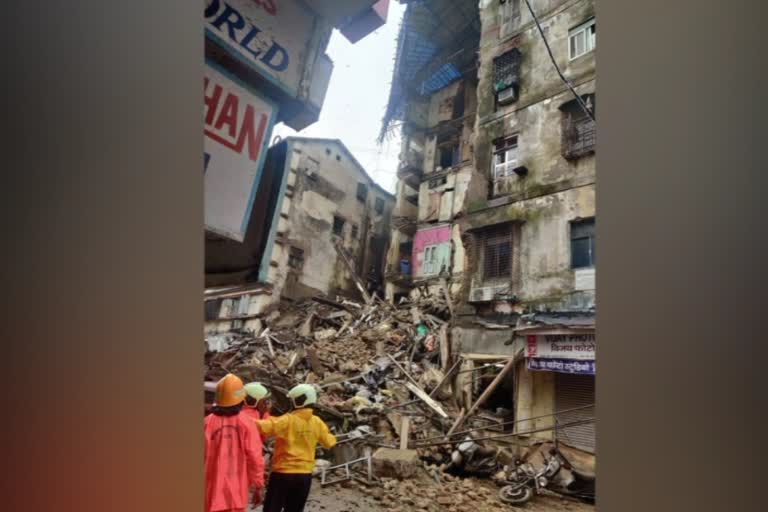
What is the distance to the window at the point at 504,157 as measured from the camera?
832 centimetres

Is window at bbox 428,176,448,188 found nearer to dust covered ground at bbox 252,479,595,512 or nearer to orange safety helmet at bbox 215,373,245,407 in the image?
dust covered ground at bbox 252,479,595,512

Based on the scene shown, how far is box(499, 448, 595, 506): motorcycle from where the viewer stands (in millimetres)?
5457

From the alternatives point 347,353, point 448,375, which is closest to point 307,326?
point 347,353

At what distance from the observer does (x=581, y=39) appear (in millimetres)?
7773

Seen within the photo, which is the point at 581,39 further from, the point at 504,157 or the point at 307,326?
the point at 307,326

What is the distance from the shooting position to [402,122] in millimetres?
13219

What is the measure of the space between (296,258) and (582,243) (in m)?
7.54

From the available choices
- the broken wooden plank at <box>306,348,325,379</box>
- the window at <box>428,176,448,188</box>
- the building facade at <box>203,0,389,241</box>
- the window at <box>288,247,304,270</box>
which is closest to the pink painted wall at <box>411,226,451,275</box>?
the window at <box>428,176,448,188</box>
